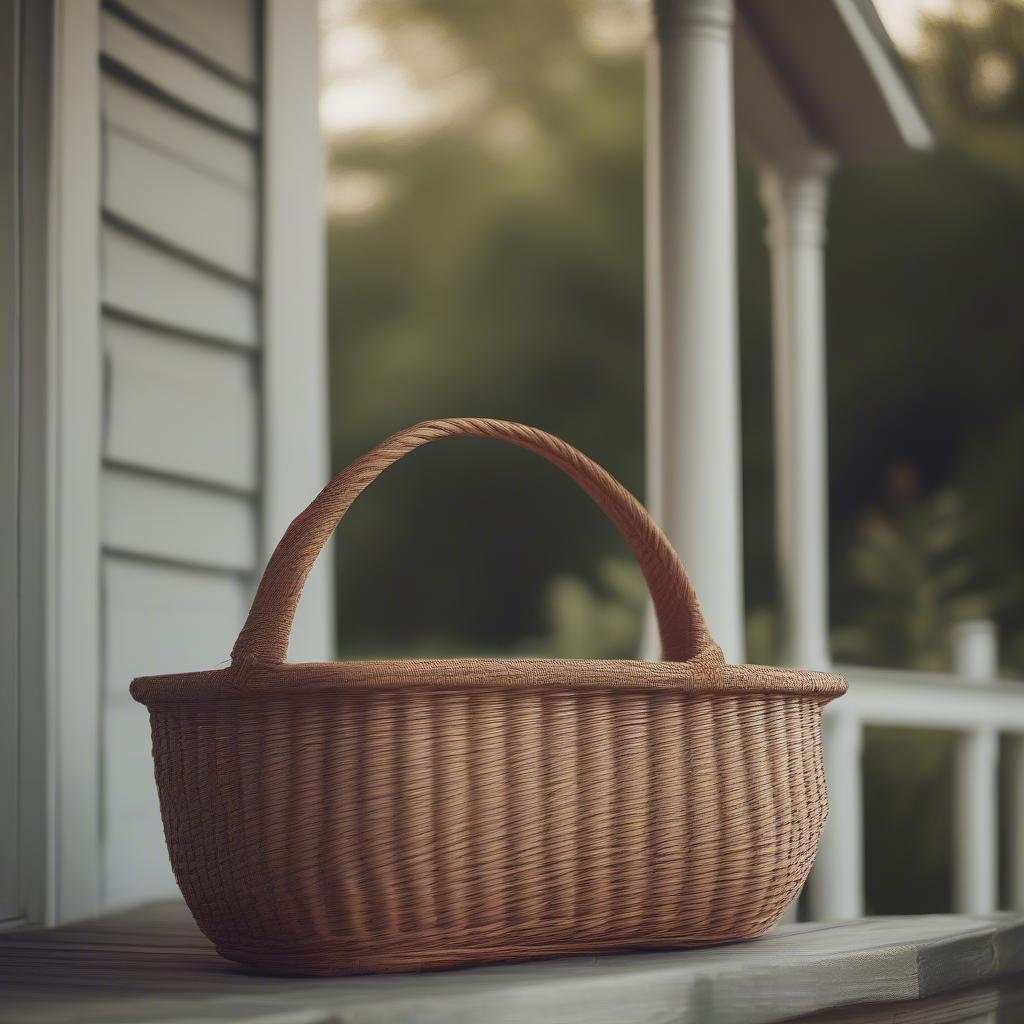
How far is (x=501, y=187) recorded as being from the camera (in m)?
8.31

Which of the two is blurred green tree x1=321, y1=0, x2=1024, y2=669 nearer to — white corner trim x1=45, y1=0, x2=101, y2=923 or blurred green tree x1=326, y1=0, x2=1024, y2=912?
blurred green tree x1=326, y1=0, x2=1024, y2=912

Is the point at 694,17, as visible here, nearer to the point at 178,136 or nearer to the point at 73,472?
the point at 178,136

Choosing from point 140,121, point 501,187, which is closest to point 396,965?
point 140,121

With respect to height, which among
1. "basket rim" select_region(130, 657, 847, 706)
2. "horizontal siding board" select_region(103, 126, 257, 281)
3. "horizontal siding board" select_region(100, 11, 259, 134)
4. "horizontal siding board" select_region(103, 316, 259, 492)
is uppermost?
"horizontal siding board" select_region(100, 11, 259, 134)

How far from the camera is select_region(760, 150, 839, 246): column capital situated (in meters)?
2.68

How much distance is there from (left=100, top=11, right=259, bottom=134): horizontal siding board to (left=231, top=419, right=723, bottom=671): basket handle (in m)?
0.74

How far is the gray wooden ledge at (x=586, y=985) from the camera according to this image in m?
0.84

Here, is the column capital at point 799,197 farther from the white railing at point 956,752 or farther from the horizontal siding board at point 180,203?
the horizontal siding board at point 180,203

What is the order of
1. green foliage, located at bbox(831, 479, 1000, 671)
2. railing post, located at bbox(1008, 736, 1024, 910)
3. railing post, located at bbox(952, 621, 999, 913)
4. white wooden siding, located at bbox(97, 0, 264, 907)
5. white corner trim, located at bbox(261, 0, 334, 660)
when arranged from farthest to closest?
green foliage, located at bbox(831, 479, 1000, 671), railing post, located at bbox(1008, 736, 1024, 910), railing post, located at bbox(952, 621, 999, 913), white corner trim, located at bbox(261, 0, 334, 660), white wooden siding, located at bbox(97, 0, 264, 907)

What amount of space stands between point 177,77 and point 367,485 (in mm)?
867

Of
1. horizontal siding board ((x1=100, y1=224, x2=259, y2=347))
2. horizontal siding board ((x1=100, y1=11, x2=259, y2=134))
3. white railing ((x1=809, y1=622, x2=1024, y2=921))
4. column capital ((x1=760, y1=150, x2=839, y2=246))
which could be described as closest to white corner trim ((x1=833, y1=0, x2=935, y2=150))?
column capital ((x1=760, y1=150, x2=839, y2=246))

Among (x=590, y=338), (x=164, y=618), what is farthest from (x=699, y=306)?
(x=590, y=338)

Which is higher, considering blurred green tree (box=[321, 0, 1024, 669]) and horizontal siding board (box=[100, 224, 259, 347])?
blurred green tree (box=[321, 0, 1024, 669])

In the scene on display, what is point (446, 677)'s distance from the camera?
0.89 metres
